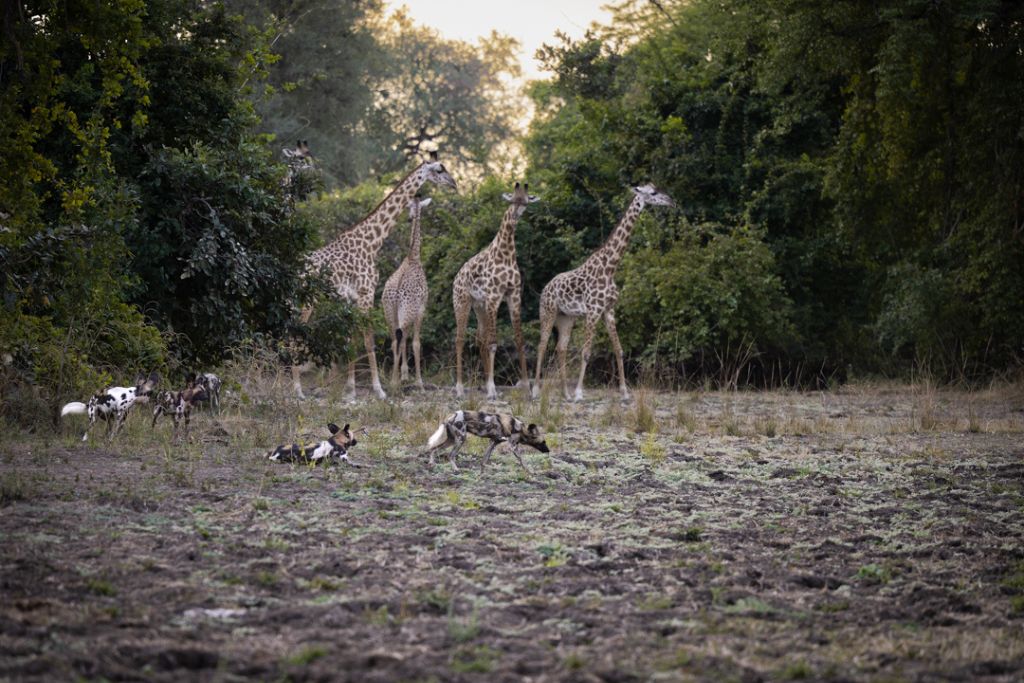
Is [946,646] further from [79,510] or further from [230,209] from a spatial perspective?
[230,209]

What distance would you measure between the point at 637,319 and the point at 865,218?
12.0 feet

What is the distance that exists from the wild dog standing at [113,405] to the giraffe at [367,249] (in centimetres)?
647

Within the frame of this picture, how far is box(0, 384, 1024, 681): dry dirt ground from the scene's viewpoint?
4332 millimetres

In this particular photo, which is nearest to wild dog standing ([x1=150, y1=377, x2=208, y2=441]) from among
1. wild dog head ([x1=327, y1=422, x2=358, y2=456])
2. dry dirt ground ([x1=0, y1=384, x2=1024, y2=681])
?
dry dirt ground ([x1=0, y1=384, x2=1024, y2=681])

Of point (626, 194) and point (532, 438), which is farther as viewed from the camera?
point (626, 194)

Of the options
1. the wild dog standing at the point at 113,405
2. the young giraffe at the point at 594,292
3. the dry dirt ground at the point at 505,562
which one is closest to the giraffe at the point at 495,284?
the young giraffe at the point at 594,292

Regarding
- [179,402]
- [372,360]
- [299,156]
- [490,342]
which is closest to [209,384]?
[179,402]

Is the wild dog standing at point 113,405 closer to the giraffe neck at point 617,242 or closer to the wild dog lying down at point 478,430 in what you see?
the wild dog lying down at point 478,430

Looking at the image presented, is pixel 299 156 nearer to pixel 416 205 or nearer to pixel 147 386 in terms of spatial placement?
pixel 416 205

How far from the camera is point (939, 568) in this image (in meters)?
6.05

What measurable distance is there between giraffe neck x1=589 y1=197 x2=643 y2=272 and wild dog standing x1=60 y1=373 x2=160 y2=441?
27.4 feet

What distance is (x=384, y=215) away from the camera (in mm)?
16953

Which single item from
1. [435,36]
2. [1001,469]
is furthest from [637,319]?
Answer: [435,36]

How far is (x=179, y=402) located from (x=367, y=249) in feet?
24.3
